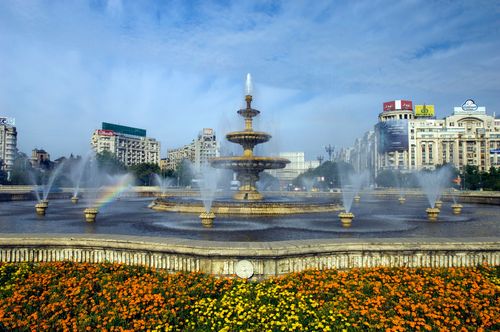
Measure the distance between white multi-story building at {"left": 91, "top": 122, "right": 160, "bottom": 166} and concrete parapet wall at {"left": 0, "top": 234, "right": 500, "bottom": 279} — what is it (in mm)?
157838

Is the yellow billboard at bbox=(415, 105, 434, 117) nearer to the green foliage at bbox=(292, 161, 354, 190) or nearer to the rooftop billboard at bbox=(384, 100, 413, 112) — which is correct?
the rooftop billboard at bbox=(384, 100, 413, 112)

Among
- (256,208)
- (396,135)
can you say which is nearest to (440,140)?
(396,135)

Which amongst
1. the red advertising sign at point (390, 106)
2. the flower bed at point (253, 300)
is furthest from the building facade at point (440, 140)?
the flower bed at point (253, 300)

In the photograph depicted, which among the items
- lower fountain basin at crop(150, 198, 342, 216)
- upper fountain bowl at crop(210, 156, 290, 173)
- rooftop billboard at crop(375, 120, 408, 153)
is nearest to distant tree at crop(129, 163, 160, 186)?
upper fountain bowl at crop(210, 156, 290, 173)

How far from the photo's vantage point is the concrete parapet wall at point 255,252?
7.56 metres

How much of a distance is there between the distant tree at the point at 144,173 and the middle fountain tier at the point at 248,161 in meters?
69.0

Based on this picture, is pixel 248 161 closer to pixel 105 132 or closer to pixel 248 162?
pixel 248 162

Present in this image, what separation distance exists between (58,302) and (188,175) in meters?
109

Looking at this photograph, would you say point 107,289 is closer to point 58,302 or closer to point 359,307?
point 58,302

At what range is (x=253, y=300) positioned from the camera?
650 centimetres

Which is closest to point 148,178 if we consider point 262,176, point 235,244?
point 262,176

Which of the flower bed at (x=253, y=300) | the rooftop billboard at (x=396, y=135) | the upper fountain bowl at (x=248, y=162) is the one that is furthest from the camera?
the rooftop billboard at (x=396, y=135)

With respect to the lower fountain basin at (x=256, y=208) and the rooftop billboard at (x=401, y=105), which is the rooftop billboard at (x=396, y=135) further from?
the lower fountain basin at (x=256, y=208)

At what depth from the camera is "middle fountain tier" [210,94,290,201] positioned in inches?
1105
